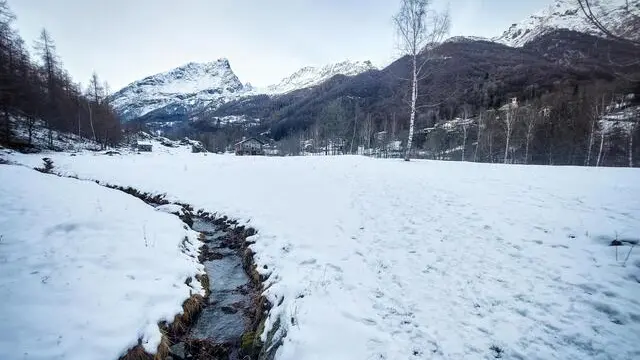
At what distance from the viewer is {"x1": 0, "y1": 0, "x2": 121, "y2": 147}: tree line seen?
111 feet

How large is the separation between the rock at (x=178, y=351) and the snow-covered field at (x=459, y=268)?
1.79 metres

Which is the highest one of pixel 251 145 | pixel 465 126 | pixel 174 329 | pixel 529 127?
pixel 465 126

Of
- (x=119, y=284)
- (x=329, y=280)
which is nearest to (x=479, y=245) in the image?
(x=329, y=280)

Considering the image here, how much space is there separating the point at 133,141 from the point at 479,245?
314 feet

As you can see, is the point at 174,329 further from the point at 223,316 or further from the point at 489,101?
the point at 489,101

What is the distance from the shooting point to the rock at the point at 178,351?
17.8 ft

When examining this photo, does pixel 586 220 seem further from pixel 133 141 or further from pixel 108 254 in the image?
pixel 133 141

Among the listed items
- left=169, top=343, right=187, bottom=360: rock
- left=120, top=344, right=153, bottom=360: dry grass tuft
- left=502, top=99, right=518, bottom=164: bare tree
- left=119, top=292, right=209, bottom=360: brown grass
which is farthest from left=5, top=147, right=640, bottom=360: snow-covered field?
left=502, top=99, right=518, bottom=164: bare tree

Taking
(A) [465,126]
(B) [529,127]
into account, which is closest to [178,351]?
(B) [529,127]

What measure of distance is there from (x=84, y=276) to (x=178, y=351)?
278 cm

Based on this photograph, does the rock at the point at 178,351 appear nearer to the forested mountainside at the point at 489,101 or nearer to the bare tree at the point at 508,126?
the forested mountainside at the point at 489,101

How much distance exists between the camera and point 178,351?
18.1 ft

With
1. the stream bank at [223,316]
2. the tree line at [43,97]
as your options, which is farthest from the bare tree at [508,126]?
the tree line at [43,97]

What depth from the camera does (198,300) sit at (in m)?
7.20
